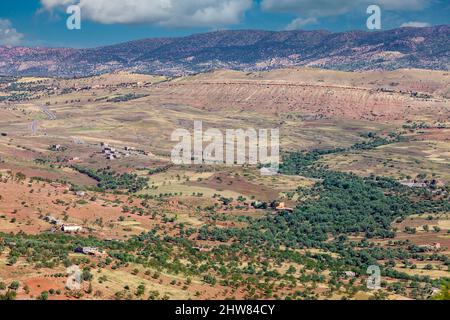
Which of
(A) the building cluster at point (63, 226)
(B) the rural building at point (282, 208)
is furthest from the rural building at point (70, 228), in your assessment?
(B) the rural building at point (282, 208)

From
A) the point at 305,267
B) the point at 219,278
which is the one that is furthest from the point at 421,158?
the point at 219,278

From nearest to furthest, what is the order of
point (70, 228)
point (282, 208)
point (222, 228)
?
1. point (70, 228)
2. point (222, 228)
3. point (282, 208)

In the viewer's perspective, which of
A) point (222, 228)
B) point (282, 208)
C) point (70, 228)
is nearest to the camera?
point (70, 228)

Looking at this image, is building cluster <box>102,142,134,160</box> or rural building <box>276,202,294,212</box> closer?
rural building <box>276,202,294,212</box>

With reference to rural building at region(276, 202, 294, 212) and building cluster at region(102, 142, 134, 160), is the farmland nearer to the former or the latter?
building cluster at region(102, 142, 134, 160)

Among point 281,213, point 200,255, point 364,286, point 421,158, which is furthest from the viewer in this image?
point 421,158

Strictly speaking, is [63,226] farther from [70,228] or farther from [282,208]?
[282,208]

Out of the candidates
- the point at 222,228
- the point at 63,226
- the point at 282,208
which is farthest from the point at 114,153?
the point at 63,226

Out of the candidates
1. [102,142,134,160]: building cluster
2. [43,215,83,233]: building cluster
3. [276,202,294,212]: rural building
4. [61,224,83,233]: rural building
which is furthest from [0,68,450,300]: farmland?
[276,202,294,212]: rural building

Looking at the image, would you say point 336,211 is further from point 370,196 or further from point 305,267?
point 305,267

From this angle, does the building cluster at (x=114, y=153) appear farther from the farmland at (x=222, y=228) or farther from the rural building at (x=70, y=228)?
the rural building at (x=70, y=228)
